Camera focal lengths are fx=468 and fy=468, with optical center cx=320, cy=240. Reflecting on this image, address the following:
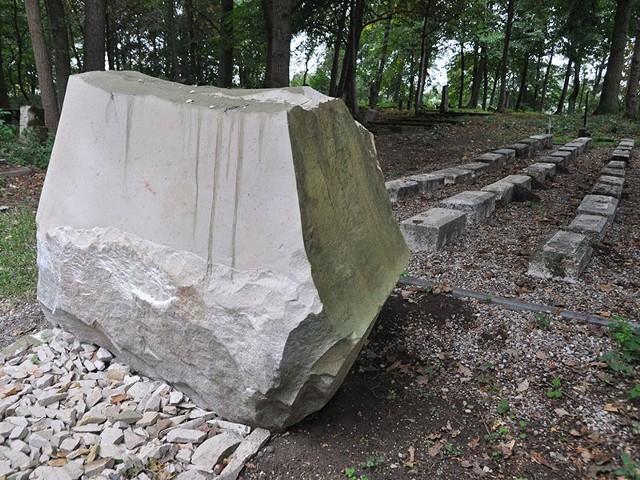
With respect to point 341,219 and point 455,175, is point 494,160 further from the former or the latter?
point 341,219

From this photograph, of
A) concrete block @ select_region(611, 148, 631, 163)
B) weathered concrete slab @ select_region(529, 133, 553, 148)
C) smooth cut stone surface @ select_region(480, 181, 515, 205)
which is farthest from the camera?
weathered concrete slab @ select_region(529, 133, 553, 148)

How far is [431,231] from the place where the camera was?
156 inches

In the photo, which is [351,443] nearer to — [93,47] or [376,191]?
[376,191]

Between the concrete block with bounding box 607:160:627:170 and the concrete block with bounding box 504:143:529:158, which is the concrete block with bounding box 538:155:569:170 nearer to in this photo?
the concrete block with bounding box 607:160:627:170

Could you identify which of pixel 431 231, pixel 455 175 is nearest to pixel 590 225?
pixel 431 231

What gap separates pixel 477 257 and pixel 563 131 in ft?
34.3

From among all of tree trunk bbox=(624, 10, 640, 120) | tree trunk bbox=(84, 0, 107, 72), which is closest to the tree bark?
tree trunk bbox=(84, 0, 107, 72)

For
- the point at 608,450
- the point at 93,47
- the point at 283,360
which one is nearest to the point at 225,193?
the point at 283,360

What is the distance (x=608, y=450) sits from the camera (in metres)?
1.97

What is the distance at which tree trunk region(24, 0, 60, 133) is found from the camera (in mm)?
7031

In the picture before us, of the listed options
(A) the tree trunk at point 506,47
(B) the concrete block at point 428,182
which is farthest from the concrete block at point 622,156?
(A) the tree trunk at point 506,47

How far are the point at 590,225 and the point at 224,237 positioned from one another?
356 cm

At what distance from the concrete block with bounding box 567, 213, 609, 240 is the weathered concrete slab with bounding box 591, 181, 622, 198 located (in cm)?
126

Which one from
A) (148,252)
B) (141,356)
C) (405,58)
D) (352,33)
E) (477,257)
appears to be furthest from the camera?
(405,58)
